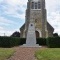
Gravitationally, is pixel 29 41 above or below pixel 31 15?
below

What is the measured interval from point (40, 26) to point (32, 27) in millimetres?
16503

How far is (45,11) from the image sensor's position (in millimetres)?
48750

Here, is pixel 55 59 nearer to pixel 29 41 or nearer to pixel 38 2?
pixel 29 41

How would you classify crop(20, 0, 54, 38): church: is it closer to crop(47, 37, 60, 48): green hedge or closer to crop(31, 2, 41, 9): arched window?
crop(31, 2, 41, 9): arched window

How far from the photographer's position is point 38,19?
48.3 metres

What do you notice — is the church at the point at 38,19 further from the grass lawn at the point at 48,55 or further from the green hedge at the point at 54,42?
the grass lawn at the point at 48,55

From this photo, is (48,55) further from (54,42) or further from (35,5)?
(35,5)

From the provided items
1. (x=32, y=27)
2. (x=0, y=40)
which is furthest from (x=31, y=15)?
(x=0, y=40)

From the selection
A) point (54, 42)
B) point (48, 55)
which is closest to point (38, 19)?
point (54, 42)

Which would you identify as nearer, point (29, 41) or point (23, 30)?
point (29, 41)

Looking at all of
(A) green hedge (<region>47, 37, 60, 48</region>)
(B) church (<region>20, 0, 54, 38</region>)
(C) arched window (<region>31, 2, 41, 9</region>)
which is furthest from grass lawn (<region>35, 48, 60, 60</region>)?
(C) arched window (<region>31, 2, 41, 9</region>)

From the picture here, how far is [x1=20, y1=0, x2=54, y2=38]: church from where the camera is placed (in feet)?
157

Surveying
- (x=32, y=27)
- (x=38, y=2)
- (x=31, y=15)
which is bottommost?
(x=32, y=27)

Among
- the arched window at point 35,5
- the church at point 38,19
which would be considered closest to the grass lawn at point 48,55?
the church at point 38,19
